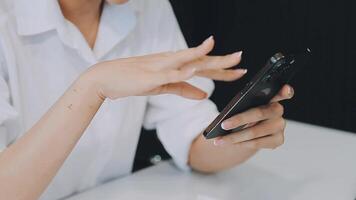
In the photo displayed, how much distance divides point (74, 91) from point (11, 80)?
15 centimetres

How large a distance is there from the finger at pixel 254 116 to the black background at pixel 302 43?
1.43 ft

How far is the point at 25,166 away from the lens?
648mm

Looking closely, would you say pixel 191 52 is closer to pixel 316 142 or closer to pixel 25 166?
pixel 25 166

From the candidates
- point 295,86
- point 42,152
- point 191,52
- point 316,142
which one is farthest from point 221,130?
point 295,86

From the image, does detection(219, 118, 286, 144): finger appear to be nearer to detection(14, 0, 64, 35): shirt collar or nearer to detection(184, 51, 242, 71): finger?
detection(184, 51, 242, 71): finger

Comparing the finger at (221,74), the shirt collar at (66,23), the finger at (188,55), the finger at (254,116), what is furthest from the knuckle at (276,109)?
the shirt collar at (66,23)

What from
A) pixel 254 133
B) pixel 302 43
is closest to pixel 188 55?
pixel 254 133

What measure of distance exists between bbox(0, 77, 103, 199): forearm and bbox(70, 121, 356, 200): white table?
0.15 meters

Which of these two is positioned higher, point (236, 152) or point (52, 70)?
point (52, 70)

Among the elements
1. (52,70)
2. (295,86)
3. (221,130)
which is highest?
(52,70)

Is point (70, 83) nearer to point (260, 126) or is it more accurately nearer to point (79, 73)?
point (79, 73)

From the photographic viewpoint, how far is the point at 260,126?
0.80 m

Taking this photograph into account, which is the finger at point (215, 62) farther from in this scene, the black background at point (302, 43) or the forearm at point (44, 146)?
the black background at point (302, 43)

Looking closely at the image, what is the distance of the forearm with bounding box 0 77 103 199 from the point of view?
65 cm
